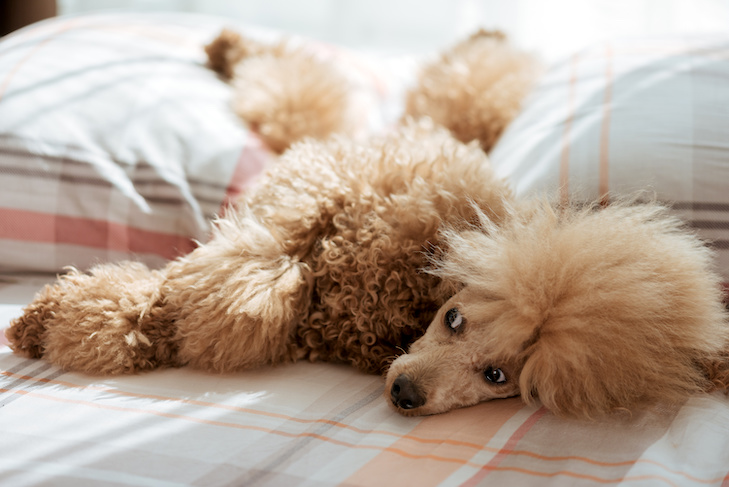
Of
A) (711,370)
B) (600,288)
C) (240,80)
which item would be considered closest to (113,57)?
(240,80)

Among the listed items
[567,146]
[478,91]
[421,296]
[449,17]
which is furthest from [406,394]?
[449,17]

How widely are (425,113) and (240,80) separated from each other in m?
0.45

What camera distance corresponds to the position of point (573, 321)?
74cm

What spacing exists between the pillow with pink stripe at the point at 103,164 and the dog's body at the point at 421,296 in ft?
0.60

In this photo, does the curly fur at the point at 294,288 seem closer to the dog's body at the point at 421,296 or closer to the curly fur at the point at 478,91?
the dog's body at the point at 421,296

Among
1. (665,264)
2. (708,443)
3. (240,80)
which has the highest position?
(240,80)

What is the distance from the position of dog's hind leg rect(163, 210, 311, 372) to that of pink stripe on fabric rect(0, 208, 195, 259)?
23 centimetres

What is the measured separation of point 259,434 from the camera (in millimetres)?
772

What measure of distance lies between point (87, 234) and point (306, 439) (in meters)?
0.68

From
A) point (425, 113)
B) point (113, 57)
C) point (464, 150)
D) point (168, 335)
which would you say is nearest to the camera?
point (168, 335)

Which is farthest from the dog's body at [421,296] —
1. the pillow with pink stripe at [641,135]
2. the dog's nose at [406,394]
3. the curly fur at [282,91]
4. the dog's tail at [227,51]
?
the dog's tail at [227,51]

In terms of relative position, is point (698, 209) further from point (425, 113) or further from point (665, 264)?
point (425, 113)

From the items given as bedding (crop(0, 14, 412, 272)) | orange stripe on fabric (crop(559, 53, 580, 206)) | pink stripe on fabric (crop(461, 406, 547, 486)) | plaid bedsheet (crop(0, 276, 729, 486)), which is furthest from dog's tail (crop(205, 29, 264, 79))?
pink stripe on fabric (crop(461, 406, 547, 486))

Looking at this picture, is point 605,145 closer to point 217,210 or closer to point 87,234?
point 217,210
